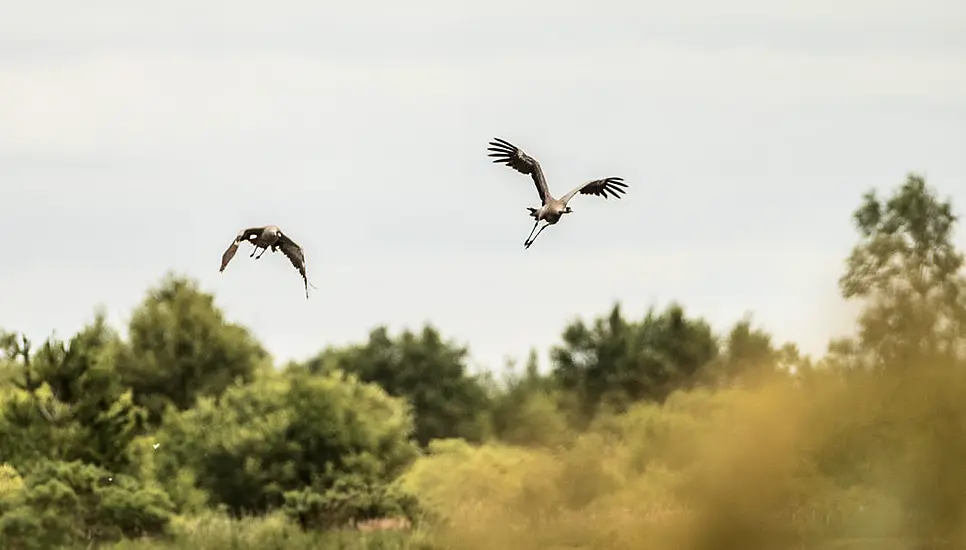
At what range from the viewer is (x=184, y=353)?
115 m

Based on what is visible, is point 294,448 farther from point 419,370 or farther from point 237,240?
point 237,240

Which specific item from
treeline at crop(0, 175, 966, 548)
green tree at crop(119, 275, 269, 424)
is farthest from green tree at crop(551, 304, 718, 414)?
green tree at crop(119, 275, 269, 424)

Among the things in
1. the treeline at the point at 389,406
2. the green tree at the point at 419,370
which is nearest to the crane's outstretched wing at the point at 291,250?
the treeline at the point at 389,406

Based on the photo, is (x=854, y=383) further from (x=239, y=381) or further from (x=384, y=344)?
(x=384, y=344)

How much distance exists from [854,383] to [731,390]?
116 inches

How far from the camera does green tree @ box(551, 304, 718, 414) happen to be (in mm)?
51625

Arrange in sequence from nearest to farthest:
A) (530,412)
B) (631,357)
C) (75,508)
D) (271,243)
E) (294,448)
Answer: (271,243) → (530,412) → (631,357) → (75,508) → (294,448)

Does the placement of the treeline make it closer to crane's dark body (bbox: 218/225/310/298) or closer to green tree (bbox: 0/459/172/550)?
green tree (bbox: 0/459/172/550)

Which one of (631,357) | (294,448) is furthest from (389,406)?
(631,357)

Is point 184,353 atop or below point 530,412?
atop

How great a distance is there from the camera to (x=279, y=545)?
236ft

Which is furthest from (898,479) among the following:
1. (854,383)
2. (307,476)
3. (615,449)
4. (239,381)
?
(239,381)

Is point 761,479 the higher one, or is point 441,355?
point 441,355

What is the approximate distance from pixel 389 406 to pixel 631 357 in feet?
128
